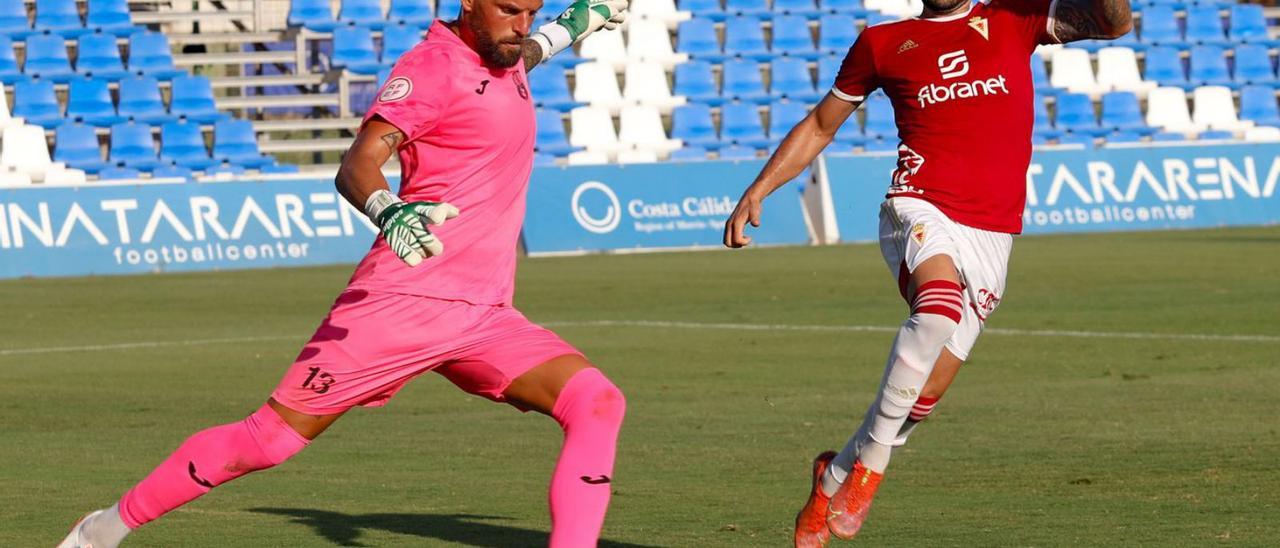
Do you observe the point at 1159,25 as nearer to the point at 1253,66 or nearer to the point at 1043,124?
the point at 1253,66

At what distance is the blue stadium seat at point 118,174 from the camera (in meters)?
26.8

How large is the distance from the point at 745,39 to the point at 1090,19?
86.3 feet

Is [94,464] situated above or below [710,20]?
above

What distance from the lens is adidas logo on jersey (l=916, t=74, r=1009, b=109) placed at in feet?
24.7

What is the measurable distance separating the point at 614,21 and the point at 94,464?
390cm

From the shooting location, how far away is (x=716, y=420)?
1150 cm

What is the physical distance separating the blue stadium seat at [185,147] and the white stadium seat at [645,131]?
5.79m

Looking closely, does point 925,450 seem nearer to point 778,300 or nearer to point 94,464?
point 94,464

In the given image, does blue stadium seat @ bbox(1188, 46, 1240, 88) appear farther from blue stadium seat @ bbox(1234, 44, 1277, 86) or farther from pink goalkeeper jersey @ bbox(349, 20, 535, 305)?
pink goalkeeper jersey @ bbox(349, 20, 535, 305)

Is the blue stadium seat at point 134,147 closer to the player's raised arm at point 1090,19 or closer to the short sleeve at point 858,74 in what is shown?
the short sleeve at point 858,74

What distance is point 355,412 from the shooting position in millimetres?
12352

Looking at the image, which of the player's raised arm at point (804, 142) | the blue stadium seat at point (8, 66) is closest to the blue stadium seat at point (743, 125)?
the blue stadium seat at point (8, 66)

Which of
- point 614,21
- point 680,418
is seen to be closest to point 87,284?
point 680,418

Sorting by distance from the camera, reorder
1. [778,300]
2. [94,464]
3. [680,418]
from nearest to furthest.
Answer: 1. [94,464]
2. [680,418]
3. [778,300]
